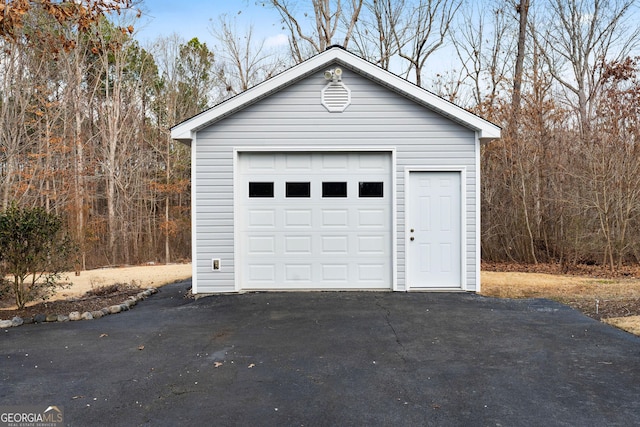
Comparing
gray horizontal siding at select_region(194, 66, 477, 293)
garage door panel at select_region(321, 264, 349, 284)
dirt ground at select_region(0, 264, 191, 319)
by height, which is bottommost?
dirt ground at select_region(0, 264, 191, 319)

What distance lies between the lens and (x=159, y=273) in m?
13.0

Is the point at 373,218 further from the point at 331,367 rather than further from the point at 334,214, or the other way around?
the point at 331,367

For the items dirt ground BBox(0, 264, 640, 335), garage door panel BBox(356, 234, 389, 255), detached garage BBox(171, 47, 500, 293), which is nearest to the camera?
dirt ground BBox(0, 264, 640, 335)

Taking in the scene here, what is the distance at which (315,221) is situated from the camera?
8.19 meters

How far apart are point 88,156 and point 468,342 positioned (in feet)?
56.9

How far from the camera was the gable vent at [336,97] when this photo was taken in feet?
26.6

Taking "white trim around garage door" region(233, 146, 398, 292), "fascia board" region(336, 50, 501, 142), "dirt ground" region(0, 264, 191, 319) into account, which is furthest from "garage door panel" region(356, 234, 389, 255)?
"dirt ground" region(0, 264, 191, 319)

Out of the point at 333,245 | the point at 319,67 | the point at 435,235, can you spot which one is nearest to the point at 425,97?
the point at 319,67

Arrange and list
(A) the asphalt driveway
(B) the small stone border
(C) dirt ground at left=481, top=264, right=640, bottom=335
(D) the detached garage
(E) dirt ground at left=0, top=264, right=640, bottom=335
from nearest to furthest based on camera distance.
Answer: (A) the asphalt driveway, (B) the small stone border, (C) dirt ground at left=481, top=264, right=640, bottom=335, (E) dirt ground at left=0, top=264, right=640, bottom=335, (D) the detached garage

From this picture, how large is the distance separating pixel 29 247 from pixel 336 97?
543 cm

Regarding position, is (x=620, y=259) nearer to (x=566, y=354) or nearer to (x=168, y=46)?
(x=566, y=354)

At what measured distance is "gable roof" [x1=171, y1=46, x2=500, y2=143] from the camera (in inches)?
310

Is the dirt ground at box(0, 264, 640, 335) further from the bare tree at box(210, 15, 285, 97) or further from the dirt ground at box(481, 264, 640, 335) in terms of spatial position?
the bare tree at box(210, 15, 285, 97)

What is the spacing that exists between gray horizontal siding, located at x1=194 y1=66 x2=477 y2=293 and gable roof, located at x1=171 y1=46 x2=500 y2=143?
6.6 inches
